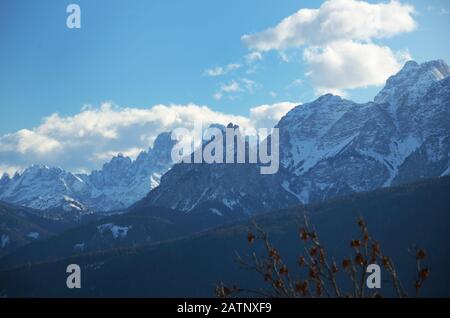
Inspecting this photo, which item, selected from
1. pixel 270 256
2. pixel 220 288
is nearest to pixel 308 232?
pixel 270 256

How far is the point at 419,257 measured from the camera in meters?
13.9
